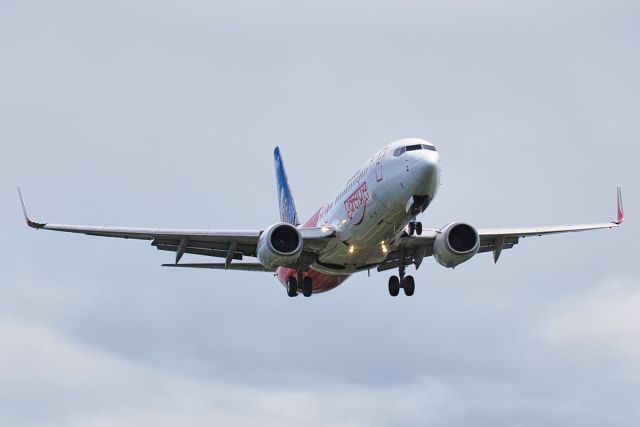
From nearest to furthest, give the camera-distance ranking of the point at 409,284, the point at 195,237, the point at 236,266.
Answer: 1. the point at 195,237
2. the point at 409,284
3. the point at 236,266

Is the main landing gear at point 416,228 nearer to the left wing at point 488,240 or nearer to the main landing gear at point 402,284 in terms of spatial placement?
the left wing at point 488,240

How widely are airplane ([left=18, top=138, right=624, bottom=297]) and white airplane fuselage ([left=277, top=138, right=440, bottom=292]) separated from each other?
0.12 feet

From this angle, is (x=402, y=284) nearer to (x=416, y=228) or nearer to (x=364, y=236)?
(x=364, y=236)

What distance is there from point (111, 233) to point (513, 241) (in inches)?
724

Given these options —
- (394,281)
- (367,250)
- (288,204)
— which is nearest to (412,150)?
(367,250)

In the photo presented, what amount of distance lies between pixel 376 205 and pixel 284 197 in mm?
21941

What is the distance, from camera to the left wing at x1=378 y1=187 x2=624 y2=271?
170 ft

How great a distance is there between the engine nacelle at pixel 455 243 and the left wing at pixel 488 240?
1029 millimetres

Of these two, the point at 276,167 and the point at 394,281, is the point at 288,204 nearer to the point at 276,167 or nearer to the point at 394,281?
the point at 276,167

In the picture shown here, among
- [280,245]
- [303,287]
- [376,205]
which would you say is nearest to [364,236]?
[376,205]

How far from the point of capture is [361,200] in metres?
47.8

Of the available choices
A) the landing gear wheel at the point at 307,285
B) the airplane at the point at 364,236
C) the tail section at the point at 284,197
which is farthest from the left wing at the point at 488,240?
the tail section at the point at 284,197

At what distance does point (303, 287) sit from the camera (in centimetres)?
5422

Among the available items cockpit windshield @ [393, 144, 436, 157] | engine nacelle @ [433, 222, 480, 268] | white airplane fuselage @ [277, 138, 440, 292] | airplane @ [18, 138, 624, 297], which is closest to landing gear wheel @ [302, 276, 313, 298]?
airplane @ [18, 138, 624, 297]
